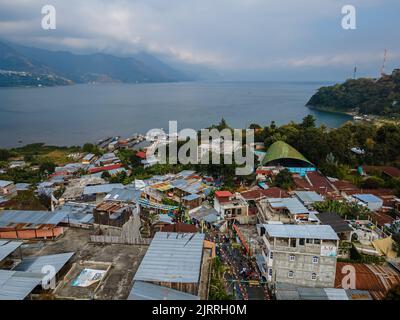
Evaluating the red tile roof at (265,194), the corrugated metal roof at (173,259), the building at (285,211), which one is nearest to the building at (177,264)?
the corrugated metal roof at (173,259)

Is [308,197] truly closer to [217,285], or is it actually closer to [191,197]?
[191,197]

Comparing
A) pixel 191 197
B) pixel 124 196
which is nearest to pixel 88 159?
pixel 191 197

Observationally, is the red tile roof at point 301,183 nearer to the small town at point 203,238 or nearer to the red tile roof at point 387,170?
the small town at point 203,238

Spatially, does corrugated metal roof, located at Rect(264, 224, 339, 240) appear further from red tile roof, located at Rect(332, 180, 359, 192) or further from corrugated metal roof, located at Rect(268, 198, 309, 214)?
red tile roof, located at Rect(332, 180, 359, 192)

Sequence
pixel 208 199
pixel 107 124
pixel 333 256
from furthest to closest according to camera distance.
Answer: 1. pixel 107 124
2. pixel 208 199
3. pixel 333 256

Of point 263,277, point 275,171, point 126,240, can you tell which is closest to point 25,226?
point 126,240

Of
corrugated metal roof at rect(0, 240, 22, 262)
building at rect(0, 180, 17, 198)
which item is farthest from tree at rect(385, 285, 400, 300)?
building at rect(0, 180, 17, 198)

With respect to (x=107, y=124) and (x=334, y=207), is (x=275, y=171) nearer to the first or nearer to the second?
(x=334, y=207)
